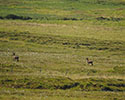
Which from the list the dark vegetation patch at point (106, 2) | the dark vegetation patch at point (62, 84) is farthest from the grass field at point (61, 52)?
the dark vegetation patch at point (106, 2)

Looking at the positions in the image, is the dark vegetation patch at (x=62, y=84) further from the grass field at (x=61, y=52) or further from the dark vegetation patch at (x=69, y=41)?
the dark vegetation patch at (x=69, y=41)

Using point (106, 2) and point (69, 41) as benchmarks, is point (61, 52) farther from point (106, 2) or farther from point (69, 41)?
point (106, 2)

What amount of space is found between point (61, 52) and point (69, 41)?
774 cm

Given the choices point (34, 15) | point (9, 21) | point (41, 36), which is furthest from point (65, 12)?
point (41, 36)

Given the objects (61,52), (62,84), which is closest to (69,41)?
(61,52)

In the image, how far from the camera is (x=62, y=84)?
87.9 feet

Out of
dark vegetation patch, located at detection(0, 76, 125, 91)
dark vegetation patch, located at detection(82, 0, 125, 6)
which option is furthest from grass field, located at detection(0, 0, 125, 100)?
dark vegetation patch, located at detection(82, 0, 125, 6)

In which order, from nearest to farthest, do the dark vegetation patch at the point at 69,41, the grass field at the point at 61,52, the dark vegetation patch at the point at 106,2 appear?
the grass field at the point at 61,52 < the dark vegetation patch at the point at 69,41 < the dark vegetation patch at the point at 106,2

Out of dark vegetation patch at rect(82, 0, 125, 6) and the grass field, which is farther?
dark vegetation patch at rect(82, 0, 125, 6)

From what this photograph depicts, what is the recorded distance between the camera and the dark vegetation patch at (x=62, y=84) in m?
26.1

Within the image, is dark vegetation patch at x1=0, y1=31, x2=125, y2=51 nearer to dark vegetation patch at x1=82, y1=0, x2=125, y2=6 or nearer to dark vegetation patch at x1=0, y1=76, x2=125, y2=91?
dark vegetation patch at x1=0, y1=76, x2=125, y2=91

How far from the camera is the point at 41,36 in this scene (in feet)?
179

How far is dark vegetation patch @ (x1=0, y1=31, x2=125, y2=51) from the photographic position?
5025cm

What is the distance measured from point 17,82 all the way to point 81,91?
4941 mm
